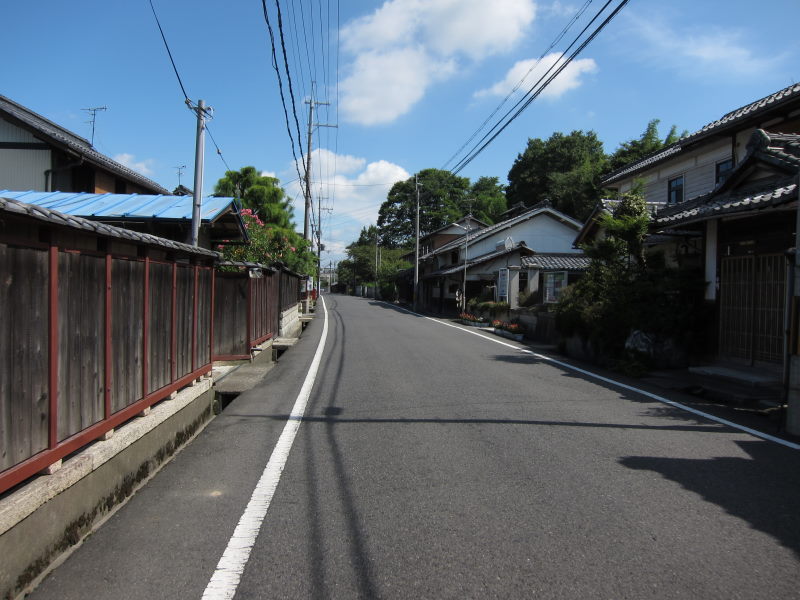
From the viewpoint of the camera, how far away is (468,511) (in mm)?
4039

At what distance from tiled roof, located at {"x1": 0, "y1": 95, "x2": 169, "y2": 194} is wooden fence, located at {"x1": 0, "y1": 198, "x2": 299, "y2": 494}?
510 inches

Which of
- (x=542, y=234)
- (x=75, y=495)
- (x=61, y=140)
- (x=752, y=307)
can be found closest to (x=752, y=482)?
(x=75, y=495)

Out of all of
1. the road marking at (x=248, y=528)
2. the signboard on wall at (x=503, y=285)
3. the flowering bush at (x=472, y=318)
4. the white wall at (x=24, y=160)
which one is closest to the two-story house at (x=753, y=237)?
the road marking at (x=248, y=528)

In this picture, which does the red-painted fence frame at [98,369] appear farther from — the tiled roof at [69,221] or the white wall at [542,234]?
the white wall at [542,234]

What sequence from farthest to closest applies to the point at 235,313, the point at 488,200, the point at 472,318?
the point at 488,200
the point at 472,318
the point at 235,313

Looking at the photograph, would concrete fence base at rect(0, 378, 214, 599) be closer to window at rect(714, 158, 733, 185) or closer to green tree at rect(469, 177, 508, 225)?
window at rect(714, 158, 733, 185)

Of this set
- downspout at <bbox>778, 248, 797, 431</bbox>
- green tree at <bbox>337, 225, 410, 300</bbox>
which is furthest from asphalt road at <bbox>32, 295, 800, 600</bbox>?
green tree at <bbox>337, 225, 410, 300</bbox>

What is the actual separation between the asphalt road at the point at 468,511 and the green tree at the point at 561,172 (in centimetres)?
3965

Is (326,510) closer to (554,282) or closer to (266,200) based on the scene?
(266,200)

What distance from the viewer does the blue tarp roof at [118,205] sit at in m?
11.1

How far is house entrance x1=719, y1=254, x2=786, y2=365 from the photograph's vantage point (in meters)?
9.60

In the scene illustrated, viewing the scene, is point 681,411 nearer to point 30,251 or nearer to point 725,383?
point 725,383

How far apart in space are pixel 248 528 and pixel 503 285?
24.9 m

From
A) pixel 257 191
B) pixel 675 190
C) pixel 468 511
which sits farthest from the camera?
pixel 257 191
